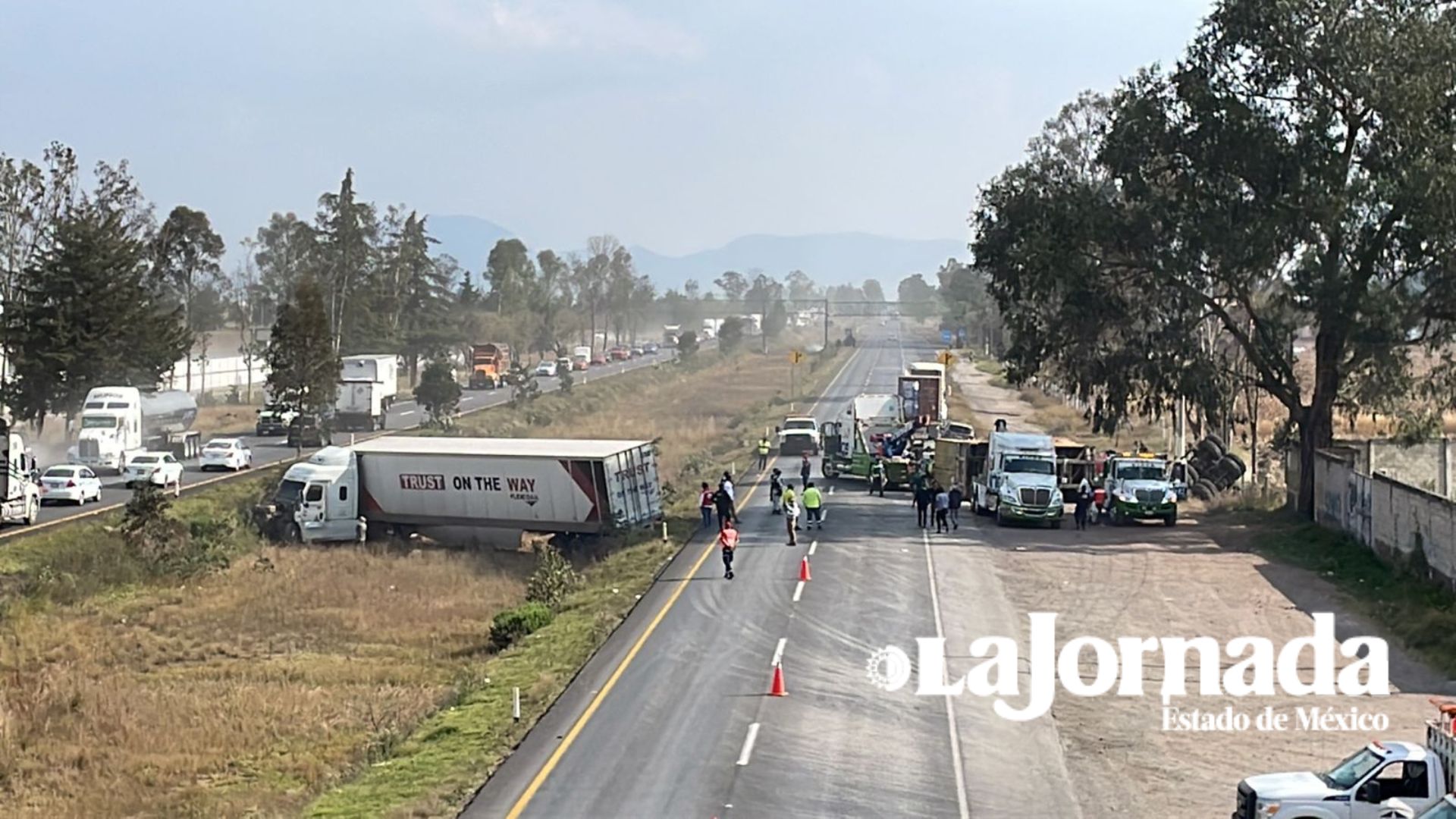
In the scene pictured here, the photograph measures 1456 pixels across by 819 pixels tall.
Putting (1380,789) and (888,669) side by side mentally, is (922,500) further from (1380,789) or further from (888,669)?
(1380,789)

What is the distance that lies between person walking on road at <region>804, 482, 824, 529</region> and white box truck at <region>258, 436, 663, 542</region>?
538 cm

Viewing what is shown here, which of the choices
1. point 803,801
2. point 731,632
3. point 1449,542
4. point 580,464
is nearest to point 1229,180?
point 1449,542

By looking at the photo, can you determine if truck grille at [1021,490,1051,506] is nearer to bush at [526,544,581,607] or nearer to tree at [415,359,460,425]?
bush at [526,544,581,607]

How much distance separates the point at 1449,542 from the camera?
33062 mm

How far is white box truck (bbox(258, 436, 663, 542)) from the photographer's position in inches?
1820

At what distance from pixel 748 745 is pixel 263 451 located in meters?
57.5

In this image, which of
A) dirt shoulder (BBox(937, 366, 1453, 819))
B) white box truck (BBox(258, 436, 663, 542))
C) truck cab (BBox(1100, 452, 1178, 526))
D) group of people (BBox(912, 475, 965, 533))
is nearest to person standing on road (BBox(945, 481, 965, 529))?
group of people (BBox(912, 475, 965, 533))

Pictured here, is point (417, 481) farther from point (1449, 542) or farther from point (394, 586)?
point (1449, 542)

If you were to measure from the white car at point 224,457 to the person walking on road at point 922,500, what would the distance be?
104 feet

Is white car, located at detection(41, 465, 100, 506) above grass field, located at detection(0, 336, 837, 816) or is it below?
above

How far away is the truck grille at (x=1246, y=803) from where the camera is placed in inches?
670

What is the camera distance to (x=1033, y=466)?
159 ft

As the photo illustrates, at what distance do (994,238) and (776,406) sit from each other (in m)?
58.5

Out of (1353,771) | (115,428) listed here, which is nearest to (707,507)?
(1353,771)
